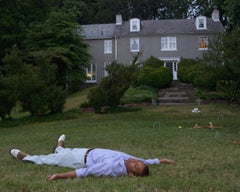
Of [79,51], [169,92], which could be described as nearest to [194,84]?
[169,92]

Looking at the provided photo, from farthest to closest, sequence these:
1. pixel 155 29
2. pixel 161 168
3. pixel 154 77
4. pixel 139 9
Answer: pixel 139 9 → pixel 155 29 → pixel 154 77 → pixel 161 168

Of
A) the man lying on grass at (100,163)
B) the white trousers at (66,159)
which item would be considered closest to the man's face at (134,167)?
the man lying on grass at (100,163)

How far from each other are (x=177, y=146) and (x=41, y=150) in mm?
3213

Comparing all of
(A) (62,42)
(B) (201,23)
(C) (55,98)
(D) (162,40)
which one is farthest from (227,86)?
(B) (201,23)

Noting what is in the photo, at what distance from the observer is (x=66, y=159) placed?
7004 mm

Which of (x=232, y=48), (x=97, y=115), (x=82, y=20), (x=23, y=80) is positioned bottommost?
(x=97, y=115)

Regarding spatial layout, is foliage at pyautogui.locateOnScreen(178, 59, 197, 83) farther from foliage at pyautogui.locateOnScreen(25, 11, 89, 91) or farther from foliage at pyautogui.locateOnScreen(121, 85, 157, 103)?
foliage at pyautogui.locateOnScreen(25, 11, 89, 91)

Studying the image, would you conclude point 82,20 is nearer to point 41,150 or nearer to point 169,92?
point 169,92

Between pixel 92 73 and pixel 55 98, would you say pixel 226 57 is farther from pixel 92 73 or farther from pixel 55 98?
pixel 92 73

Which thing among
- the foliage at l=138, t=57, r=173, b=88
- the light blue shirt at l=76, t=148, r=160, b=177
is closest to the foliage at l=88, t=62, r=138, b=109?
the foliage at l=138, t=57, r=173, b=88

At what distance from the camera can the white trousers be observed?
6713 mm

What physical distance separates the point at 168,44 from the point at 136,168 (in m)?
38.1

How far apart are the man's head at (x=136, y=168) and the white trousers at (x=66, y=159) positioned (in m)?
0.88

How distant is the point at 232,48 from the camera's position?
16.1m
